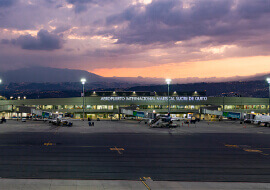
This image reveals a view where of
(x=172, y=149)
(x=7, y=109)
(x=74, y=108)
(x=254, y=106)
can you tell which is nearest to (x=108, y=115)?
(x=74, y=108)

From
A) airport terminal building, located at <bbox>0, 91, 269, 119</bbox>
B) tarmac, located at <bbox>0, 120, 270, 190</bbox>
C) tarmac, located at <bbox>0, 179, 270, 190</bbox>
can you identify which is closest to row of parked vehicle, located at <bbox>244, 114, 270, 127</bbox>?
airport terminal building, located at <bbox>0, 91, 269, 119</bbox>

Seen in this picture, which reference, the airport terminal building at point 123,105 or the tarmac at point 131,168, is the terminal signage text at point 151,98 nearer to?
the airport terminal building at point 123,105

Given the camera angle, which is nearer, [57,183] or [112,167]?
[57,183]

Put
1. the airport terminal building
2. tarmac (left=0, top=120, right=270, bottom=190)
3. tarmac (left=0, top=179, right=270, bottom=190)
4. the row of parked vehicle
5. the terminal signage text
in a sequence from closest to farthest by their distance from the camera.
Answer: tarmac (left=0, top=179, right=270, bottom=190) → tarmac (left=0, top=120, right=270, bottom=190) → the row of parked vehicle → the airport terminal building → the terminal signage text

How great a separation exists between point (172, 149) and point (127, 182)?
50.7ft

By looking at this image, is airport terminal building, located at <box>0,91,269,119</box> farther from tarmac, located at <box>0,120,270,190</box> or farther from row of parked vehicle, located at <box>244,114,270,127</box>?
tarmac, located at <box>0,120,270,190</box>

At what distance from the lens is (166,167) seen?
2305cm

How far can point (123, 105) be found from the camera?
117500 mm

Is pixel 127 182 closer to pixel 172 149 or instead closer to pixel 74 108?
pixel 172 149

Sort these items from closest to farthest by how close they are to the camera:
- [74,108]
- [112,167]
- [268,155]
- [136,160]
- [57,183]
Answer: [57,183], [112,167], [136,160], [268,155], [74,108]

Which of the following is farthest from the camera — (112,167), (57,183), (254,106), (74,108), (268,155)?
(254,106)

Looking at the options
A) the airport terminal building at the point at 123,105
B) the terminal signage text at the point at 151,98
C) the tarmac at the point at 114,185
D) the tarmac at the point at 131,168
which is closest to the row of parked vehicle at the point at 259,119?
the airport terminal building at the point at 123,105

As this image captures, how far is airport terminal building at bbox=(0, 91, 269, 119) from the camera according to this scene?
115m

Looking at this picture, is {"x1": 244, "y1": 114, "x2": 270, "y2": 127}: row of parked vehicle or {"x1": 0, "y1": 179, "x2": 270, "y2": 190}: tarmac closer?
{"x1": 0, "y1": 179, "x2": 270, "y2": 190}: tarmac
